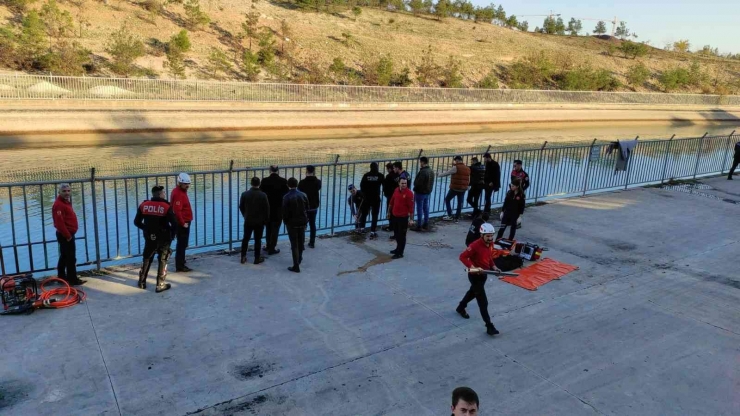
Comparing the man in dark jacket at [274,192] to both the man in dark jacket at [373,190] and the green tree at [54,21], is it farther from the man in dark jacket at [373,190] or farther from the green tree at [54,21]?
the green tree at [54,21]

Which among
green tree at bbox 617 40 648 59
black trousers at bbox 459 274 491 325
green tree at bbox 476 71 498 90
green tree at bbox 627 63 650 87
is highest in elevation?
green tree at bbox 617 40 648 59

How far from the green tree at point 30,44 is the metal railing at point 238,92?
8.28m

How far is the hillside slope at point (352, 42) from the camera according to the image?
4397 centimetres

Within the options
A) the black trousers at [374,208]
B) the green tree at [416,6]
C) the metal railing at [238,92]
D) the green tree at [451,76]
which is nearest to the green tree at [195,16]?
the metal railing at [238,92]

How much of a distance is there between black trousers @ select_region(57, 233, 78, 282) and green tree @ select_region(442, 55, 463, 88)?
158 feet

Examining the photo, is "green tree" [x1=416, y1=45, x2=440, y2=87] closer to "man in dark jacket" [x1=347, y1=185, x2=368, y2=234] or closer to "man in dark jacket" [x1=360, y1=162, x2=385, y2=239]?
"man in dark jacket" [x1=347, y1=185, x2=368, y2=234]

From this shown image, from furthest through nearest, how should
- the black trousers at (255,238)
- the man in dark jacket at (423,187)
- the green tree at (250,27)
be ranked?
1. the green tree at (250,27)
2. the man in dark jacket at (423,187)
3. the black trousers at (255,238)

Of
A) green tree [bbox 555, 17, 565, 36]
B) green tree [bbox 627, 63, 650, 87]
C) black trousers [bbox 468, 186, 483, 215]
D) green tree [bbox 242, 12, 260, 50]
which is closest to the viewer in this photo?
black trousers [bbox 468, 186, 483, 215]

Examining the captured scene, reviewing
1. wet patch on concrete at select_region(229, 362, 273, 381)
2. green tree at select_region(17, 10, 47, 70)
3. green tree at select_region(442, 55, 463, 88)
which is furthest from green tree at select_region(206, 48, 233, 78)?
wet patch on concrete at select_region(229, 362, 273, 381)

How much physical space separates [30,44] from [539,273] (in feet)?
121

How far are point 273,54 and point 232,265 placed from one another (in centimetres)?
4163

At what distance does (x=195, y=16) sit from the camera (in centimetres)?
4828

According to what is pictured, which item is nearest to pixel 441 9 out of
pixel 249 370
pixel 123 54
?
pixel 123 54

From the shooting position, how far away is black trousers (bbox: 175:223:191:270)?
27.5 feet
